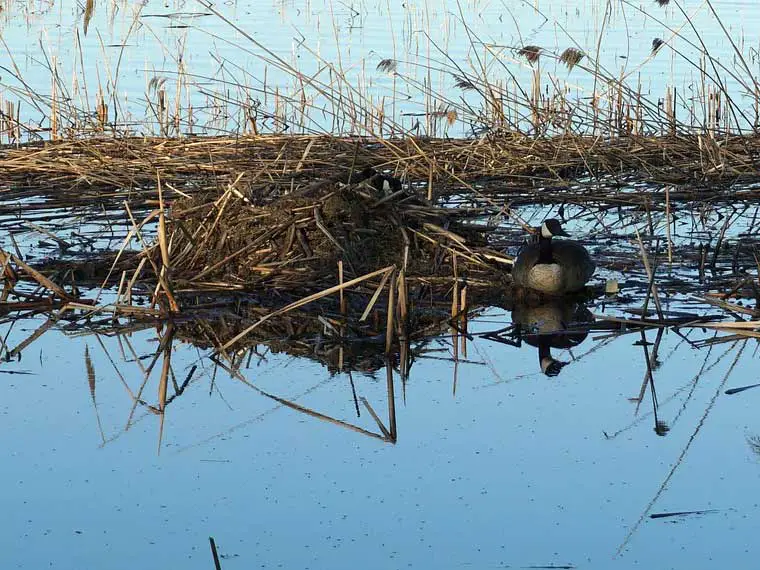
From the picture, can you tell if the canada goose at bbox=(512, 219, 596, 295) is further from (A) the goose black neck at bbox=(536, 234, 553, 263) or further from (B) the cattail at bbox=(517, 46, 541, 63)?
(B) the cattail at bbox=(517, 46, 541, 63)

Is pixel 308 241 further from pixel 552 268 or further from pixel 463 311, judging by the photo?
pixel 552 268

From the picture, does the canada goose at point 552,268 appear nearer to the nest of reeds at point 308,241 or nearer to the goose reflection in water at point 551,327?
the goose reflection in water at point 551,327

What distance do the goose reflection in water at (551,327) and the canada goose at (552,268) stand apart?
0.10 metres

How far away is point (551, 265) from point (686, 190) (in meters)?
2.99

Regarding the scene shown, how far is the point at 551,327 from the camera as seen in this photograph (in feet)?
20.5

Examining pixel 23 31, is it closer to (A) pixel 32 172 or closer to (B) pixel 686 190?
(A) pixel 32 172

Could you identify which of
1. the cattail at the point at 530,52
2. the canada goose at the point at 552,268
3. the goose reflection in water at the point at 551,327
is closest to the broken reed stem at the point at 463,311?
the goose reflection in water at the point at 551,327

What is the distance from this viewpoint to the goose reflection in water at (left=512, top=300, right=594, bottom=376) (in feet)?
19.1

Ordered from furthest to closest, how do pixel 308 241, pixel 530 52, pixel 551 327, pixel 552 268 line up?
1. pixel 530 52
2. pixel 308 241
3. pixel 552 268
4. pixel 551 327

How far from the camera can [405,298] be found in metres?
6.09

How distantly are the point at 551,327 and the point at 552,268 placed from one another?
0.42m

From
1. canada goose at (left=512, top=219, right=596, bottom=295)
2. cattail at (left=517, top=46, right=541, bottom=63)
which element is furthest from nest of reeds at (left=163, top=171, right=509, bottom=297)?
cattail at (left=517, top=46, right=541, bottom=63)

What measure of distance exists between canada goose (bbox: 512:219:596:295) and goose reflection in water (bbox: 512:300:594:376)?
0.34ft

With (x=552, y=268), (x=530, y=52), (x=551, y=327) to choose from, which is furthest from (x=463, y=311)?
(x=530, y=52)
